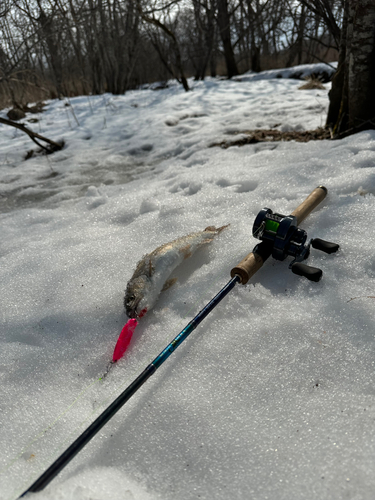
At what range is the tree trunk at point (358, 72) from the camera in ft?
10.3

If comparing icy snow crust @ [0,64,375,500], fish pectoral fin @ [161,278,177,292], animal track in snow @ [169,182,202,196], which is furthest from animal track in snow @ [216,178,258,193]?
fish pectoral fin @ [161,278,177,292]

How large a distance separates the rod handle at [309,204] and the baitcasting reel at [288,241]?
0.26m

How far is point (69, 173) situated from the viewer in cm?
451

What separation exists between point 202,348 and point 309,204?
1.20 meters

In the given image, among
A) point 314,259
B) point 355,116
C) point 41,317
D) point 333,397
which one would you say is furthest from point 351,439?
point 355,116

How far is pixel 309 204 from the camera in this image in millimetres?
2271

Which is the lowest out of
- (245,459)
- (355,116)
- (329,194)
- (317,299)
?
(245,459)

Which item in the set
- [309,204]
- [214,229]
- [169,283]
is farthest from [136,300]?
[309,204]

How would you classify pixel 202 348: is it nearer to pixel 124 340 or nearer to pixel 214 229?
pixel 124 340

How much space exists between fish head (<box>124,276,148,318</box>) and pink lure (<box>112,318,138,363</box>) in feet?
0.30

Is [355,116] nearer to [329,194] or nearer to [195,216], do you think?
[329,194]

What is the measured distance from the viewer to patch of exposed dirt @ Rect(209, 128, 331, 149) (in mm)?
4066

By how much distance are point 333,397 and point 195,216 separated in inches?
65.8

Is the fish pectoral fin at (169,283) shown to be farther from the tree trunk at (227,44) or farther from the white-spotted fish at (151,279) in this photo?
the tree trunk at (227,44)
